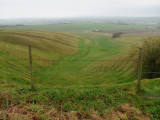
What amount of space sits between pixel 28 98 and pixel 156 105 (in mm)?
6700

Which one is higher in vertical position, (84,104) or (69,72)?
(84,104)

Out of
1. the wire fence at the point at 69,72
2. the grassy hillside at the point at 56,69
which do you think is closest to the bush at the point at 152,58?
the wire fence at the point at 69,72

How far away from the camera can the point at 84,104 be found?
667 cm

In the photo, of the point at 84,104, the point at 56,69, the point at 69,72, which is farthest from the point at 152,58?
the point at 56,69

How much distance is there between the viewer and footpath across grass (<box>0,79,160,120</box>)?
5672mm

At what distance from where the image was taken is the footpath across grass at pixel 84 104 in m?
5.67

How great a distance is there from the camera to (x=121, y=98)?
729 cm

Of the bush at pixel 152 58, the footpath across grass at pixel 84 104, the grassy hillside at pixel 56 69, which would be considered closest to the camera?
the footpath across grass at pixel 84 104

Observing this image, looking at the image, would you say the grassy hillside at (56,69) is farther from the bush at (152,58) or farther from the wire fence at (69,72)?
the bush at (152,58)

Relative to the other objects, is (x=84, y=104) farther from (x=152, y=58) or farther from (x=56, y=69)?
(x=56, y=69)

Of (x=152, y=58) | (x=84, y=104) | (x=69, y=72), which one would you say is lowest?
(x=69, y=72)

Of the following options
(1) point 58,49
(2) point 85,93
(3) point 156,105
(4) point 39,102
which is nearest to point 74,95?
(2) point 85,93

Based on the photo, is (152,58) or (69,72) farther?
(69,72)

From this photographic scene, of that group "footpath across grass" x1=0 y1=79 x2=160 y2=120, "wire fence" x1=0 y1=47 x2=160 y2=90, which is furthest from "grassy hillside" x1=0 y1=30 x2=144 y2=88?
"footpath across grass" x1=0 y1=79 x2=160 y2=120
